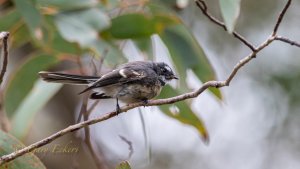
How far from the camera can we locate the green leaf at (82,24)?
3.57m

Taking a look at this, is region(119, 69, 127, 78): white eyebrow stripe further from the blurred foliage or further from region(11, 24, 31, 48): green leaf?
region(11, 24, 31, 48): green leaf

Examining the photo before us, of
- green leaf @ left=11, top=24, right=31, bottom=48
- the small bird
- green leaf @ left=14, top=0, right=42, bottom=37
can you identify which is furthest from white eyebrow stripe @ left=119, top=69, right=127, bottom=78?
green leaf @ left=11, top=24, right=31, bottom=48

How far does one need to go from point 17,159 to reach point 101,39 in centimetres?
132

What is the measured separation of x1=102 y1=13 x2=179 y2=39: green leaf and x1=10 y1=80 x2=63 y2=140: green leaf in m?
0.55

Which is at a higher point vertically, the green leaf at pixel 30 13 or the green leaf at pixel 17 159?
the green leaf at pixel 30 13

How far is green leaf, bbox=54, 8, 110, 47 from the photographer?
3.57 meters

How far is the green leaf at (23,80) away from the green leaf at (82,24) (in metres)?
0.28

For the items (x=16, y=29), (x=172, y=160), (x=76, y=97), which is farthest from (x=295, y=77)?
(x=16, y=29)

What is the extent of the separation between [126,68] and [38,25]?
0.55m

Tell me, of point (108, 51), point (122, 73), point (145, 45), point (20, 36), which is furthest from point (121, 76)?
point (20, 36)

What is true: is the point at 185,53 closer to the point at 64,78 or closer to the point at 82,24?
the point at 82,24

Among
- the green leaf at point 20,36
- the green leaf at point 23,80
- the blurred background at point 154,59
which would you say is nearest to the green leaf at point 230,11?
the blurred background at point 154,59

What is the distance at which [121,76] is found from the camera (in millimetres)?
3105

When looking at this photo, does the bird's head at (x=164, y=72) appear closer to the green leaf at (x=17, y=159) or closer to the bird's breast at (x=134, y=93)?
the bird's breast at (x=134, y=93)
